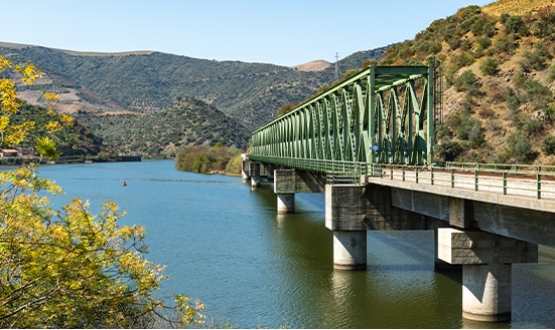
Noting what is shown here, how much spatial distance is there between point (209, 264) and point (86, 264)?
88.7 ft

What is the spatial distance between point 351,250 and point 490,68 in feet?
189

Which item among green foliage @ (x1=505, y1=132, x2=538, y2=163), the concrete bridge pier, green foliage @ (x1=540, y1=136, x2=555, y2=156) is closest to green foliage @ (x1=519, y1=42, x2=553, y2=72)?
green foliage @ (x1=505, y1=132, x2=538, y2=163)

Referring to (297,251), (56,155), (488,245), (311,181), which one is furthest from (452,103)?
(56,155)

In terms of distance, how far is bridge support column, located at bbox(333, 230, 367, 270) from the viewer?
3328cm

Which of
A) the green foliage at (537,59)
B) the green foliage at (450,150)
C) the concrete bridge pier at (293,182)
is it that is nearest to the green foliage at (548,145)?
the green foliage at (450,150)

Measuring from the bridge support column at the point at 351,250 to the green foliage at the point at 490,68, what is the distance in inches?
2252

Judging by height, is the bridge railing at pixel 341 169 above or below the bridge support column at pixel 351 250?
above

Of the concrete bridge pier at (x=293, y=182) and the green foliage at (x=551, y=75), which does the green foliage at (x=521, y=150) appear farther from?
the concrete bridge pier at (x=293, y=182)

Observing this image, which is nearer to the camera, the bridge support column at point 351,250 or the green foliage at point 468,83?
the bridge support column at point 351,250

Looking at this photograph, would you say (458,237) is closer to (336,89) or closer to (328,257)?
(328,257)

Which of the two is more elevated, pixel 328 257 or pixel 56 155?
pixel 56 155

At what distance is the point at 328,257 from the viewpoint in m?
39.8

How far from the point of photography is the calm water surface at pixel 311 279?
25484mm

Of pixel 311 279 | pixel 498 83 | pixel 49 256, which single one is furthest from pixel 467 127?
pixel 49 256
